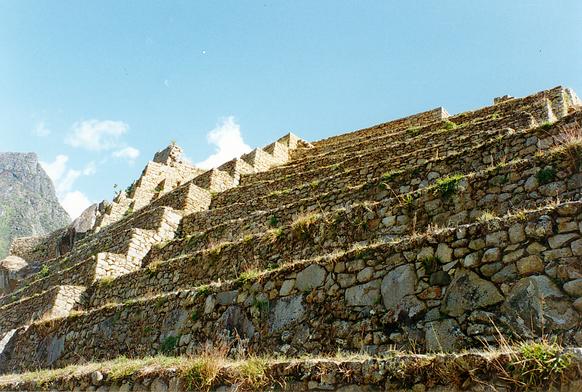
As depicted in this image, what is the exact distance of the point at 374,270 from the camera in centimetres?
636

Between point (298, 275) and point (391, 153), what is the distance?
9686 millimetres

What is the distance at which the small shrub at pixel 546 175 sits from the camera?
7.30 metres

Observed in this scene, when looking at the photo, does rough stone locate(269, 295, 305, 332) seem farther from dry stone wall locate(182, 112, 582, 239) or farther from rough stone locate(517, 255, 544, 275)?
dry stone wall locate(182, 112, 582, 239)

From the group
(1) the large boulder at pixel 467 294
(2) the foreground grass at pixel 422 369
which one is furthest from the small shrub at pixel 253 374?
(1) the large boulder at pixel 467 294

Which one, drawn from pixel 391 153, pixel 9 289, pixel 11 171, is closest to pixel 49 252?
pixel 9 289

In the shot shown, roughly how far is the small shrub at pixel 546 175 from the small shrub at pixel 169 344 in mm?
6732

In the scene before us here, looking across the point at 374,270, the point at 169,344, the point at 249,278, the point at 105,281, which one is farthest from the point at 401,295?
the point at 105,281

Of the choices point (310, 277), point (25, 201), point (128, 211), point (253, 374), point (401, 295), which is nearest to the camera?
point (253, 374)

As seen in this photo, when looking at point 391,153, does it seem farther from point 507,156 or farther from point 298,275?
point 298,275

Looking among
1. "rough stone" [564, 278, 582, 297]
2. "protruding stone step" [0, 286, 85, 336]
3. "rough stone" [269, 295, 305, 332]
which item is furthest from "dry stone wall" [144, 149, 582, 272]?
"protruding stone step" [0, 286, 85, 336]

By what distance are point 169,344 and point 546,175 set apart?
702 centimetres

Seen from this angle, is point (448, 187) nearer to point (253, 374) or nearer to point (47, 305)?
point (253, 374)

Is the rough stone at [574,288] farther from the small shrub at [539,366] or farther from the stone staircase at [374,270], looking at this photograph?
the small shrub at [539,366]

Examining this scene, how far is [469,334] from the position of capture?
516cm
